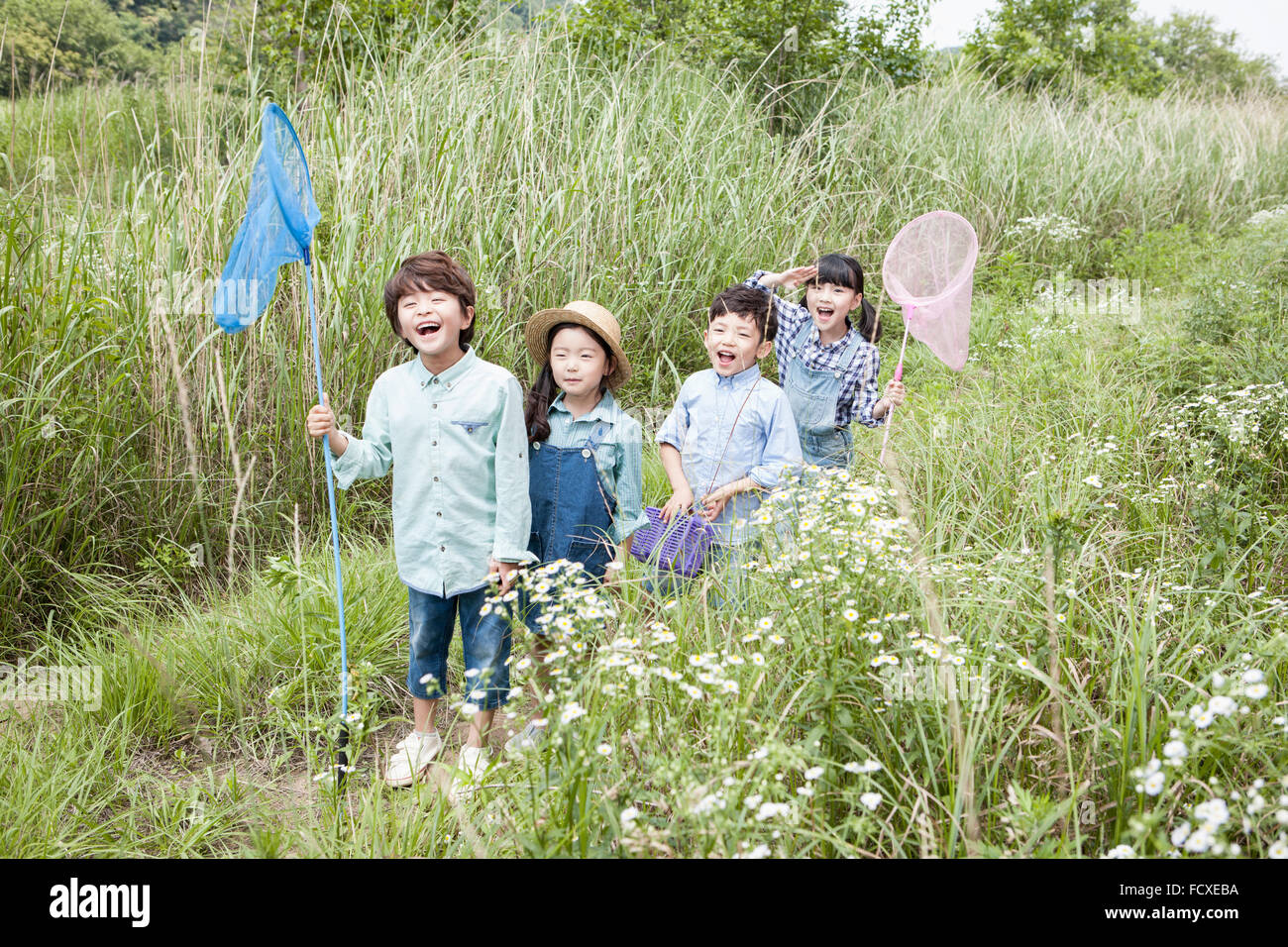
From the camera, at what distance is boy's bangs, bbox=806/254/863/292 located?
3201 mm

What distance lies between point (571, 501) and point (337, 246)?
198 centimetres

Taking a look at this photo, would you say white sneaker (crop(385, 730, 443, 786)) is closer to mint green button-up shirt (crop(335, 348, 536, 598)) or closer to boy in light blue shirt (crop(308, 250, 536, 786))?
boy in light blue shirt (crop(308, 250, 536, 786))

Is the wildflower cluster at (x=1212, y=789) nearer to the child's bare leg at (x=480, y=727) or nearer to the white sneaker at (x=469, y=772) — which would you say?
the white sneaker at (x=469, y=772)

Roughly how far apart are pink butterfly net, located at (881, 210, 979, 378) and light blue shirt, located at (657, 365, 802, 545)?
79 cm

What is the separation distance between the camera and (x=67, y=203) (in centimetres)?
390

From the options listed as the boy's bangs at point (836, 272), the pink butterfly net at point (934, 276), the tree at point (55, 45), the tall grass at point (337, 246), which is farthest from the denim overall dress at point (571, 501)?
the tree at point (55, 45)

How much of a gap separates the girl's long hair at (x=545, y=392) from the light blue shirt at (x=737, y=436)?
0.35 m

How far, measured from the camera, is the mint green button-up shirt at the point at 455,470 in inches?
90.6

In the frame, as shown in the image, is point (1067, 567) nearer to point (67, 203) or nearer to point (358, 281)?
point (358, 281)

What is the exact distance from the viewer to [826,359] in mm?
3271

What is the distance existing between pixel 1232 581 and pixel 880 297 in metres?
3.59

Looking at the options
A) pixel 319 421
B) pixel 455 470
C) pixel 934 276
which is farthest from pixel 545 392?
pixel 934 276

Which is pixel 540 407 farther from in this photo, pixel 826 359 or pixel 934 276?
pixel 934 276
